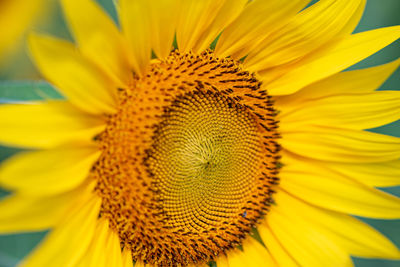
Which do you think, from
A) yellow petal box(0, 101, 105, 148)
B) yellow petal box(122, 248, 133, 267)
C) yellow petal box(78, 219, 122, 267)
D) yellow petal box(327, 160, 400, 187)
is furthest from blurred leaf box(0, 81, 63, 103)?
yellow petal box(327, 160, 400, 187)

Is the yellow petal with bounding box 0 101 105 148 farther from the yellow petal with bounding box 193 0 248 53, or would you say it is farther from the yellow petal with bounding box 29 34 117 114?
the yellow petal with bounding box 193 0 248 53

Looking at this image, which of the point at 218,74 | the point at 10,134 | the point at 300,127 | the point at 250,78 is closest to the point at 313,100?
the point at 300,127

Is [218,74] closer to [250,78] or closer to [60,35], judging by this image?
[250,78]

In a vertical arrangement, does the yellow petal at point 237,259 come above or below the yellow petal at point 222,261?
above

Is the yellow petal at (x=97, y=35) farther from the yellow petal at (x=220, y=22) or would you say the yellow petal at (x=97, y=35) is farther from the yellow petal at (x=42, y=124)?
the yellow petal at (x=220, y=22)

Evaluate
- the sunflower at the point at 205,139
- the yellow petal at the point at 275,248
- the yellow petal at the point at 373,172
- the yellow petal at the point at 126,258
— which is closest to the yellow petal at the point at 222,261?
the sunflower at the point at 205,139

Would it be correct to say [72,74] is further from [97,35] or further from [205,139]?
[205,139]
